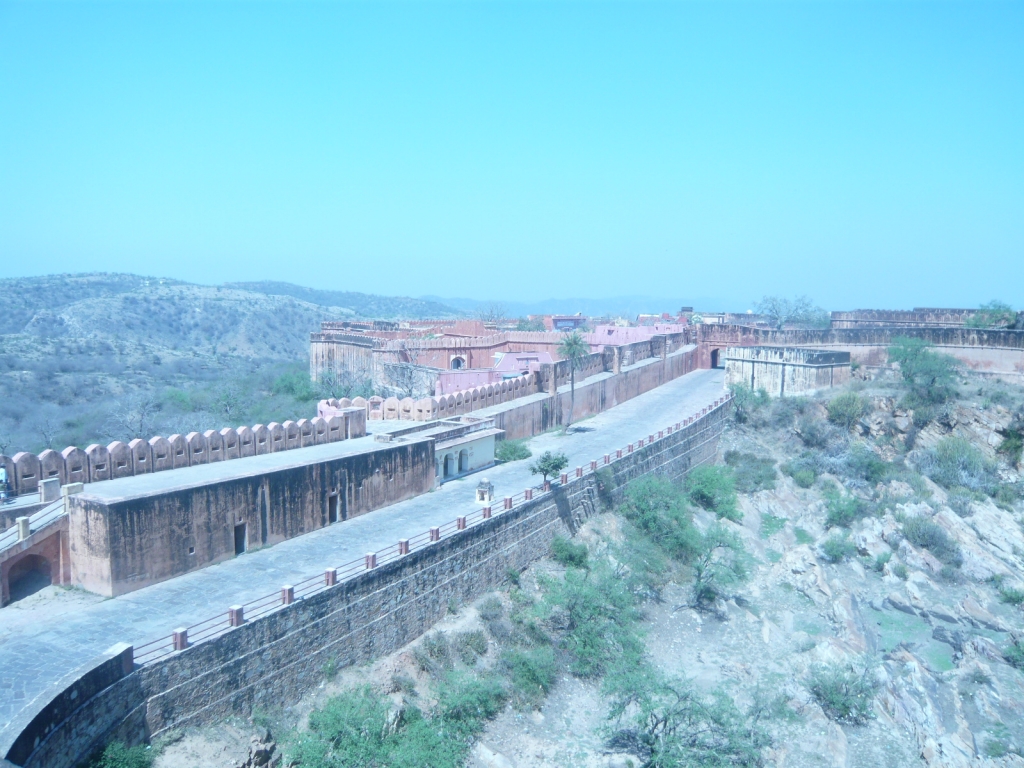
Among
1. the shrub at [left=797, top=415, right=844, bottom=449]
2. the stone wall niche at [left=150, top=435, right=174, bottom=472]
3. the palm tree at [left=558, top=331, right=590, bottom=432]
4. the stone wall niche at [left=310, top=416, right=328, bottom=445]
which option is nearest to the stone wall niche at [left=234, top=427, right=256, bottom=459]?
the stone wall niche at [left=150, top=435, right=174, bottom=472]

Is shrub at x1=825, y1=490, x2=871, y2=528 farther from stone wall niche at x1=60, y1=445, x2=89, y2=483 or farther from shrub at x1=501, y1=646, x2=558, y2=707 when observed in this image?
stone wall niche at x1=60, y1=445, x2=89, y2=483

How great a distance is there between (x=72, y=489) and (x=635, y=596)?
1135 centimetres

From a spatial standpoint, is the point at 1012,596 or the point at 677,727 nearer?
the point at 677,727

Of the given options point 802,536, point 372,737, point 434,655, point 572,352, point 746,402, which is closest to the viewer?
point 372,737

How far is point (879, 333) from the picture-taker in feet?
117

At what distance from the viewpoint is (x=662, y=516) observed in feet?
68.6

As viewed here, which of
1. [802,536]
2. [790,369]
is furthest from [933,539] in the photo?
[790,369]

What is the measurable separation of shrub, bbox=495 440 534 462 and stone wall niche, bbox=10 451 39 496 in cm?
1158

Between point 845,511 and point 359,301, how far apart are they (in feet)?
381

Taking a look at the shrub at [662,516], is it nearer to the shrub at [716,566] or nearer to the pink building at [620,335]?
the shrub at [716,566]

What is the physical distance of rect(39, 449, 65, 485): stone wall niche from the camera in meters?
12.9

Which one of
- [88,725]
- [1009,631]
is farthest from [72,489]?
[1009,631]

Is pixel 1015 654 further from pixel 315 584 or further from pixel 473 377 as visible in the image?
pixel 473 377

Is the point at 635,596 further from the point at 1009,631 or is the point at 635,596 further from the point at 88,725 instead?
the point at 88,725
